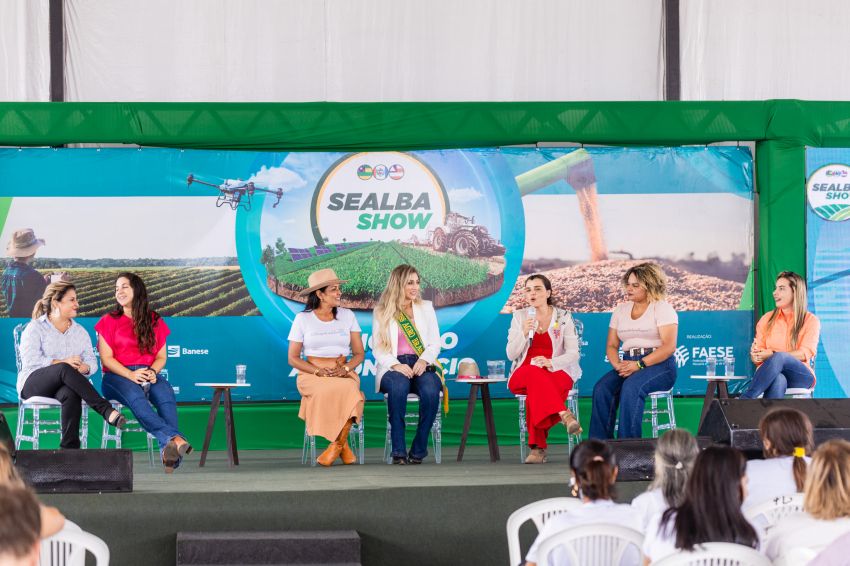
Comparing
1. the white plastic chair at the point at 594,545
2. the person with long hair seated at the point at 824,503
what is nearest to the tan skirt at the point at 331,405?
the white plastic chair at the point at 594,545

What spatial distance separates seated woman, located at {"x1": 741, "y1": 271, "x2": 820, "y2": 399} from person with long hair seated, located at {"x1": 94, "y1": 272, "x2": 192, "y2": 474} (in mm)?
3444

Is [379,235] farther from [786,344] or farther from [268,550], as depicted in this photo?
[268,550]

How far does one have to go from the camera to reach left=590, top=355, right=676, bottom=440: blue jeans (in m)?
6.81

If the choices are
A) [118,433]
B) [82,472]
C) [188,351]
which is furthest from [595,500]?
[188,351]

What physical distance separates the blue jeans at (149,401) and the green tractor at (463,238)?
2286 mm

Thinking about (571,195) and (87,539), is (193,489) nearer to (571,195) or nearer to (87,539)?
(87,539)

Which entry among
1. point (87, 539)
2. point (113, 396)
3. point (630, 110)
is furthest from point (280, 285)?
point (87, 539)

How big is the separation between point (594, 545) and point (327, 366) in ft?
11.5

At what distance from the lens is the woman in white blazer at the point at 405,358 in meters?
6.78

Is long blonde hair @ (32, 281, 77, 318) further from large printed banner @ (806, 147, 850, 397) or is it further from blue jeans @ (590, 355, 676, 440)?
large printed banner @ (806, 147, 850, 397)
